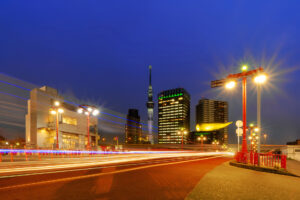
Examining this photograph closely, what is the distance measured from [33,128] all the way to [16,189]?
150 ft

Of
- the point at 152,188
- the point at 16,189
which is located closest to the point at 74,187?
the point at 16,189

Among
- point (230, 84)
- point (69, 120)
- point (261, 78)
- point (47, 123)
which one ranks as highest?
point (261, 78)

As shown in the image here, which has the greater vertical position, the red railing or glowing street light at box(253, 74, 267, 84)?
glowing street light at box(253, 74, 267, 84)

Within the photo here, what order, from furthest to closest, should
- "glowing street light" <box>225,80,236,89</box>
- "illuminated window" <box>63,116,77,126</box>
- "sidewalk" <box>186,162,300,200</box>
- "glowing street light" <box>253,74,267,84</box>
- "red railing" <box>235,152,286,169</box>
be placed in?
"illuminated window" <box>63,116,77,126</box> → "glowing street light" <box>225,80,236,89</box> → "glowing street light" <box>253,74,267,84</box> → "red railing" <box>235,152,286,169</box> → "sidewalk" <box>186,162,300,200</box>

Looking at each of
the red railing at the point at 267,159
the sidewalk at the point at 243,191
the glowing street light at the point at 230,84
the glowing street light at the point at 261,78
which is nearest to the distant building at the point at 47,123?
the glowing street light at the point at 230,84

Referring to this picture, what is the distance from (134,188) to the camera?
246 inches

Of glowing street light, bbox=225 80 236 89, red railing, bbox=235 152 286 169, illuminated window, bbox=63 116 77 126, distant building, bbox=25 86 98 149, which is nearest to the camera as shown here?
red railing, bbox=235 152 286 169

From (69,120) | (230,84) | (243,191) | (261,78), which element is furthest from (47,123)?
(243,191)

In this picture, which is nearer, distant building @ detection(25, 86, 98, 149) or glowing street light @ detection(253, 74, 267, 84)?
glowing street light @ detection(253, 74, 267, 84)

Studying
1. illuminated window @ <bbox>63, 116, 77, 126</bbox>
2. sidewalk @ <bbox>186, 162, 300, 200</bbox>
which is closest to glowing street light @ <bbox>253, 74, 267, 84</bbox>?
sidewalk @ <bbox>186, 162, 300, 200</bbox>

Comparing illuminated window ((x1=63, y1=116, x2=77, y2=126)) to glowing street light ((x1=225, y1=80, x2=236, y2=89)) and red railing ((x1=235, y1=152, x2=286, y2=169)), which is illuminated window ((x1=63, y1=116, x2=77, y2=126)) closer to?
glowing street light ((x1=225, y1=80, x2=236, y2=89))

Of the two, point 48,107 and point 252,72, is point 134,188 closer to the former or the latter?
point 252,72

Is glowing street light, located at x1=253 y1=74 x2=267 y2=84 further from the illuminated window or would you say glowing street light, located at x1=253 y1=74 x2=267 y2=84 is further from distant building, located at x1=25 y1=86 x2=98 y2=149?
the illuminated window

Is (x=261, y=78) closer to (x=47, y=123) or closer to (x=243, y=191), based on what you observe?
(x=243, y=191)
